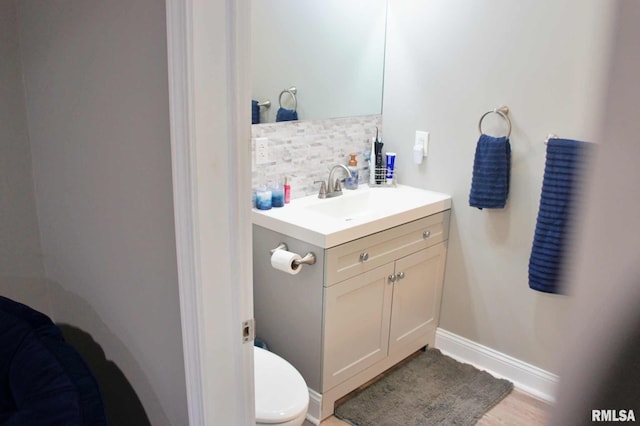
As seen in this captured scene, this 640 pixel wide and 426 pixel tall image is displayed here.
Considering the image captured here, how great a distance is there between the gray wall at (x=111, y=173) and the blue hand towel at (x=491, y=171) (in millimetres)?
1738

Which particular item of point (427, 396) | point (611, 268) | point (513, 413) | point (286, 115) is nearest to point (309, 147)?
point (286, 115)

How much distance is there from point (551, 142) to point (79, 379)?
195 centimetres

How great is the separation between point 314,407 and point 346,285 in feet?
1.93

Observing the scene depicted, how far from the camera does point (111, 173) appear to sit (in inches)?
50.5

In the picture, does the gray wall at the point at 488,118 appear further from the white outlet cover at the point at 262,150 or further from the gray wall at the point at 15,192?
the gray wall at the point at 15,192

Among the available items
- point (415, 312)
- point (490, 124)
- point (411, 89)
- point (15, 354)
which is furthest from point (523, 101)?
A: point (15, 354)

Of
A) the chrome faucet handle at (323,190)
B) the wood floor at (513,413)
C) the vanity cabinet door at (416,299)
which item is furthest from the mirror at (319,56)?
the wood floor at (513,413)

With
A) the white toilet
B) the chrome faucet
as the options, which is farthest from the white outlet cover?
the white toilet

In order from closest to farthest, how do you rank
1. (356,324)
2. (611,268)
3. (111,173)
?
(611,268) → (111,173) → (356,324)

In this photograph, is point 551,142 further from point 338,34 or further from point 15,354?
point 15,354

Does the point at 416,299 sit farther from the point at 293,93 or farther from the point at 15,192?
the point at 15,192

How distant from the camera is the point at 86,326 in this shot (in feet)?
5.20

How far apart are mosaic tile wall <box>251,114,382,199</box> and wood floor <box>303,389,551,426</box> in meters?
1.15

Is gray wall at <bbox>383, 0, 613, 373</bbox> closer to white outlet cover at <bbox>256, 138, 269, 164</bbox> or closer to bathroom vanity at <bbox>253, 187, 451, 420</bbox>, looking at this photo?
bathroom vanity at <bbox>253, 187, 451, 420</bbox>
